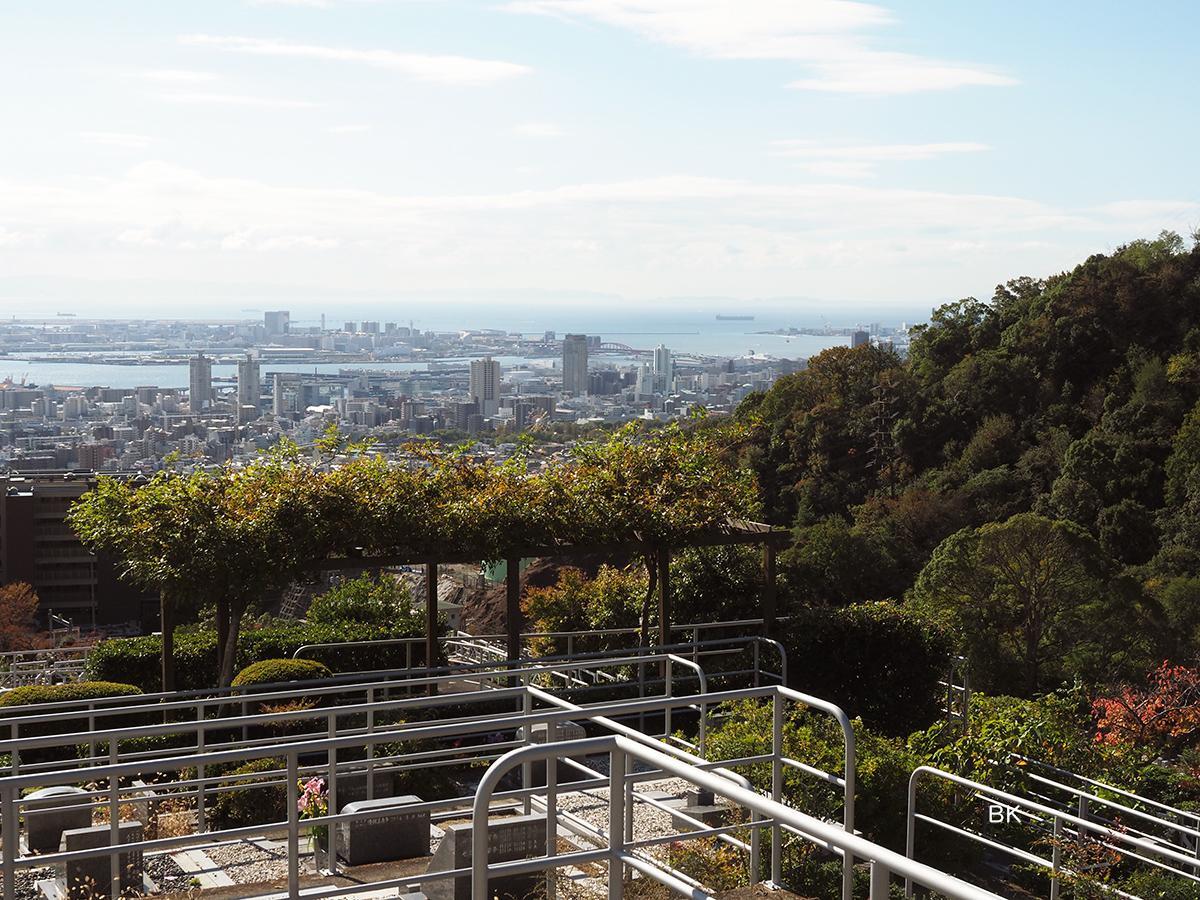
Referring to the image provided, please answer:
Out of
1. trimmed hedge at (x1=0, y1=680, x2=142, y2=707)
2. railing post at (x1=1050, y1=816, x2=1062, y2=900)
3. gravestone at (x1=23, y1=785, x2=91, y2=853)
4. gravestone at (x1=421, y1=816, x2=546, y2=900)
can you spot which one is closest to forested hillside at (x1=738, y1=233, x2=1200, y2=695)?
trimmed hedge at (x1=0, y1=680, x2=142, y2=707)

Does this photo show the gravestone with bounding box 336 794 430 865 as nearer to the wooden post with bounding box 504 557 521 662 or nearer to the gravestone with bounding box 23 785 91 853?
the gravestone with bounding box 23 785 91 853

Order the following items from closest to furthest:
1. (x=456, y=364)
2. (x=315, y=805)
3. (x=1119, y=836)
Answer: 1. (x=1119, y=836)
2. (x=315, y=805)
3. (x=456, y=364)

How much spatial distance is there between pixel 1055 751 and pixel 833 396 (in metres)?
41.9

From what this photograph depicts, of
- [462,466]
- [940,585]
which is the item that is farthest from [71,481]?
[462,466]

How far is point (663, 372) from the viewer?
147 meters

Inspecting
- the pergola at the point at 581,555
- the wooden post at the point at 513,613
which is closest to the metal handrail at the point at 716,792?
the pergola at the point at 581,555

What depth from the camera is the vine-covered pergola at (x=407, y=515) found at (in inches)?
415

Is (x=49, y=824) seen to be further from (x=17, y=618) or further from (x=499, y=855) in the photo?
(x=17, y=618)

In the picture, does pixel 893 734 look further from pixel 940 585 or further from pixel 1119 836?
Answer: pixel 940 585

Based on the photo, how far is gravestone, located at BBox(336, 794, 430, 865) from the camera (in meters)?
6.43

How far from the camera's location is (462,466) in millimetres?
11984

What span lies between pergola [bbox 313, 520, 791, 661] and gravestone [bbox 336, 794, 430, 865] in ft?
14.5

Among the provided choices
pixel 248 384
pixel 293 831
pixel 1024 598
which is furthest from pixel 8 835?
pixel 248 384

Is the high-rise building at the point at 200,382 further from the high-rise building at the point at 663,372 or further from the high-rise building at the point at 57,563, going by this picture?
the high-rise building at the point at 57,563
